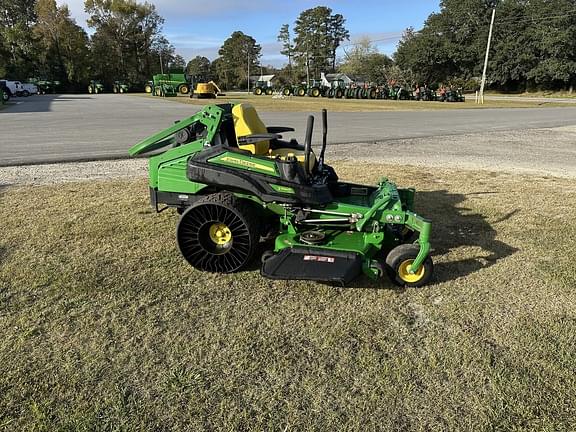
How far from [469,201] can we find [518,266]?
2.25 meters

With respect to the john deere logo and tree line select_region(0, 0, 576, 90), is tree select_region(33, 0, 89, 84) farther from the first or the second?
the john deere logo

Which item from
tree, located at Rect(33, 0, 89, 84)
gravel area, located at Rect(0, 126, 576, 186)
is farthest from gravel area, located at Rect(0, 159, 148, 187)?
tree, located at Rect(33, 0, 89, 84)

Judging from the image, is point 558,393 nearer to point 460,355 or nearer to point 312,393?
point 460,355

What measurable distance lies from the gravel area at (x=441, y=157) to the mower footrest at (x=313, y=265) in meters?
4.85

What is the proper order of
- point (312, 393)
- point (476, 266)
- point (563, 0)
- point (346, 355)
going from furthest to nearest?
point (563, 0) < point (476, 266) < point (346, 355) < point (312, 393)

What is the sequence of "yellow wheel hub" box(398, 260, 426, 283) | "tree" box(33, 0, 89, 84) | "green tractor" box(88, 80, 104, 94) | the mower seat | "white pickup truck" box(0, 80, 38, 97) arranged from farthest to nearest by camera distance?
"tree" box(33, 0, 89, 84)
"green tractor" box(88, 80, 104, 94)
"white pickup truck" box(0, 80, 38, 97)
the mower seat
"yellow wheel hub" box(398, 260, 426, 283)

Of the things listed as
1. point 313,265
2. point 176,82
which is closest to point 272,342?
point 313,265

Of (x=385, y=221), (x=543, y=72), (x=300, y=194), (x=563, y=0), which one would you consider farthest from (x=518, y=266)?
(x=563, y=0)

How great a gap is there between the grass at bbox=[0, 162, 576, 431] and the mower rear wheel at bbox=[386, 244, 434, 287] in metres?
0.09

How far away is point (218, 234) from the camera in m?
3.88

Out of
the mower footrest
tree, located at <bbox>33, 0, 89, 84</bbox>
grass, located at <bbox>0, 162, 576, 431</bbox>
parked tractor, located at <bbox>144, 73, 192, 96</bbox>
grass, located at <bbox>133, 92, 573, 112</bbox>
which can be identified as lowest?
grass, located at <bbox>0, 162, 576, 431</bbox>

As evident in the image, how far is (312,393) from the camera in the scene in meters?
2.46

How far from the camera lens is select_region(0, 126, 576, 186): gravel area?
24.8 ft

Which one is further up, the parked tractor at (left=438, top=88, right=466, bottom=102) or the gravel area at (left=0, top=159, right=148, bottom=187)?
the parked tractor at (left=438, top=88, right=466, bottom=102)
